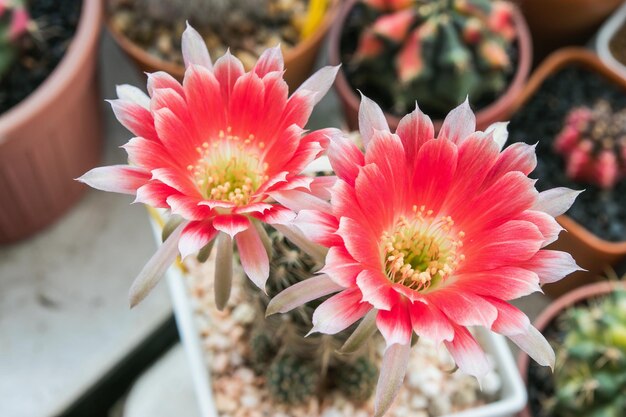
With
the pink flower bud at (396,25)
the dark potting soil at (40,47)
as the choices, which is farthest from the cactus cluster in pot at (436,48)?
the dark potting soil at (40,47)

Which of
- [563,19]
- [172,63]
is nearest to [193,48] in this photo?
[172,63]

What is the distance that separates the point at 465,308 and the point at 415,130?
14cm

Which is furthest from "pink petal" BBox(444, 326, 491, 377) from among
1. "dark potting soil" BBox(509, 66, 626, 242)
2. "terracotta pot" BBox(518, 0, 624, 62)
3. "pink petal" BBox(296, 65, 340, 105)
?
"terracotta pot" BBox(518, 0, 624, 62)

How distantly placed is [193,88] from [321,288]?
0.19 m

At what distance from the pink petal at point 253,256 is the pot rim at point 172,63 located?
54cm

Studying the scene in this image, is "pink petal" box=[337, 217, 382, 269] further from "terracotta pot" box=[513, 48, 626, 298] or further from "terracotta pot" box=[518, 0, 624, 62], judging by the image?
"terracotta pot" box=[518, 0, 624, 62]

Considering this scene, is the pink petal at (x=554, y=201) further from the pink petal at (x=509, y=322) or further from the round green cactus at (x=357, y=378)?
the round green cactus at (x=357, y=378)

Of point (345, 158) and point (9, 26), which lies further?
point (9, 26)

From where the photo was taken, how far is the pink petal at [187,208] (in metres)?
0.56

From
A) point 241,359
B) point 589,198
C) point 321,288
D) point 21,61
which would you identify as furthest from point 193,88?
point 589,198

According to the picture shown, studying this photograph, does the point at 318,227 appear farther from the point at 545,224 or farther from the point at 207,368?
the point at 207,368

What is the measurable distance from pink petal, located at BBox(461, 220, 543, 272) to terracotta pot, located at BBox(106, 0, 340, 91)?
60 cm

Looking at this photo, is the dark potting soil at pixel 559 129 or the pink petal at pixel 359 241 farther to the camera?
Result: the dark potting soil at pixel 559 129

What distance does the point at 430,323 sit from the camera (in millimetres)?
546
